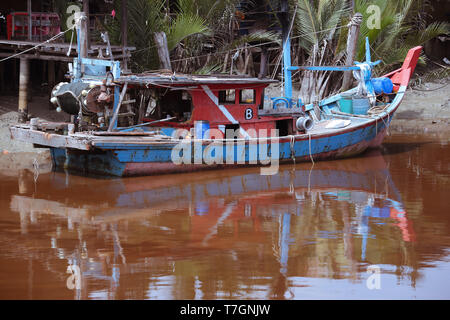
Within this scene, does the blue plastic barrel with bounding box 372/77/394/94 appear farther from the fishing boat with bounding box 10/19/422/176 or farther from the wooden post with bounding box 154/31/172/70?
the wooden post with bounding box 154/31/172/70

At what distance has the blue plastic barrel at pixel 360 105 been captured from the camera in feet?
53.2

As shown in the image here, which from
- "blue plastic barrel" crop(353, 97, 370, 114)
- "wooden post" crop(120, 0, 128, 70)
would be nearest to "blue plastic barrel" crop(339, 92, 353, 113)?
"blue plastic barrel" crop(353, 97, 370, 114)

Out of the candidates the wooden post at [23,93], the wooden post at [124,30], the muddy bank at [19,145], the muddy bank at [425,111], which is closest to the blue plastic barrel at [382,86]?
the muddy bank at [425,111]

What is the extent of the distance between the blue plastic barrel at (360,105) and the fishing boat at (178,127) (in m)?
0.39

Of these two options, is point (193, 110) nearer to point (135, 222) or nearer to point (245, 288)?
point (135, 222)

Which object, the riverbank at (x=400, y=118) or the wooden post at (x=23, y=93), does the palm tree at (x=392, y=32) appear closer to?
the riverbank at (x=400, y=118)

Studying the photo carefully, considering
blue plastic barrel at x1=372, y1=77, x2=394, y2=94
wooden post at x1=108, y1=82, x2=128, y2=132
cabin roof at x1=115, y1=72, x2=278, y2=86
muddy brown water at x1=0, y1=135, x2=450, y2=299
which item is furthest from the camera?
blue plastic barrel at x1=372, y1=77, x2=394, y2=94

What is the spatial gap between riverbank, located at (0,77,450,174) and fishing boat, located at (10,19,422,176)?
1158 mm

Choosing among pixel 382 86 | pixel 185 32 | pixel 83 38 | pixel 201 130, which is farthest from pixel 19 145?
pixel 382 86

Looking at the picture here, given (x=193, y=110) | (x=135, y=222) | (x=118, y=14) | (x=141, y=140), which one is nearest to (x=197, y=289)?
(x=135, y=222)

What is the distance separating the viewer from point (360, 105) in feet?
53.3

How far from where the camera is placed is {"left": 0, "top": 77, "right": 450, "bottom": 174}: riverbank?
47.9ft

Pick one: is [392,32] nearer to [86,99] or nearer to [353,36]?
[353,36]

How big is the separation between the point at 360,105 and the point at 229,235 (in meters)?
8.28
